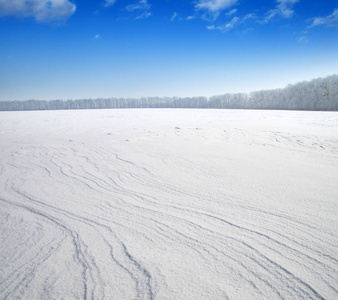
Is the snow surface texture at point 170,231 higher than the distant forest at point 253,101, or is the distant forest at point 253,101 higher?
the distant forest at point 253,101

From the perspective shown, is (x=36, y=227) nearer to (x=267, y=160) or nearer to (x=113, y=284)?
(x=113, y=284)

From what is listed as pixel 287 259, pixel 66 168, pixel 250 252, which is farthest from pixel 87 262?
pixel 66 168

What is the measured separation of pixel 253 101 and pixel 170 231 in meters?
44.0

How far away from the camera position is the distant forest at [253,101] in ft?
94.4

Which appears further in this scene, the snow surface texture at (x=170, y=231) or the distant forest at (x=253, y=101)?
the distant forest at (x=253, y=101)

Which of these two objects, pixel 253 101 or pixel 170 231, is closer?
pixel 170 231

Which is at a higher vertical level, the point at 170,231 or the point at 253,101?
the point at 253,101

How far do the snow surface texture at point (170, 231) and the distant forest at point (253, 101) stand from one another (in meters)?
32.3

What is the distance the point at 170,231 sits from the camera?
5.45 feet

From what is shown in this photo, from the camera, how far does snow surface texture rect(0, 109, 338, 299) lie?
3.86 feet

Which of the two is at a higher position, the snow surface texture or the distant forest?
the distant forest

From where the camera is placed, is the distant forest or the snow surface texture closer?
the snow surface texture

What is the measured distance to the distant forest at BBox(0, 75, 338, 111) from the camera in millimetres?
28778

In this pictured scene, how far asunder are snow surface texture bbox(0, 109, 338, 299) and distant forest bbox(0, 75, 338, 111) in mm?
32348
